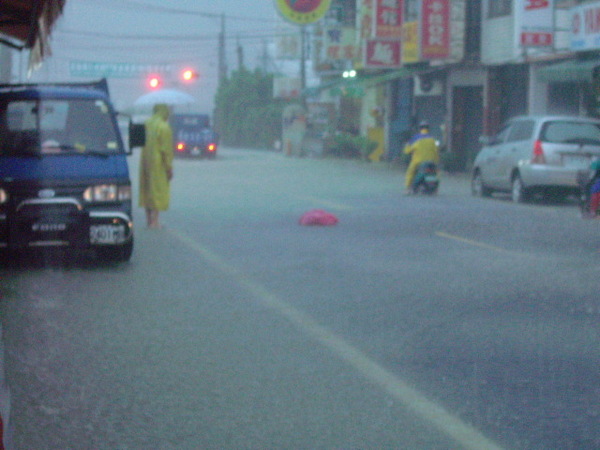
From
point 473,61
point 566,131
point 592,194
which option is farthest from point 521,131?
point 473,61

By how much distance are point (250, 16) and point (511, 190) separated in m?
53.4

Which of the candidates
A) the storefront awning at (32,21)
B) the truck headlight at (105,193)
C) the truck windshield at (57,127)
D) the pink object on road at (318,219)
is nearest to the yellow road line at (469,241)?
the pink object on road at (318,219)

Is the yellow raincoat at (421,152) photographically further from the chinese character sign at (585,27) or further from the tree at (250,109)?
the tree at (250,109)

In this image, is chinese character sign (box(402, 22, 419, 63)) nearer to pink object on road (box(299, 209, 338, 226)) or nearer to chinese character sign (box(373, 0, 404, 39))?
chinese character sign (box(373, 0, 404, 39))

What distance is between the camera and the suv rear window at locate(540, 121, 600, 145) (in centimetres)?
1948

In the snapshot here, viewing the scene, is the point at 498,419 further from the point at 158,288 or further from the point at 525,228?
the point at 525,228

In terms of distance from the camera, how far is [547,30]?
26344 mm

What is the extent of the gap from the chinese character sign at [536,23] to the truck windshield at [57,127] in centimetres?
1691

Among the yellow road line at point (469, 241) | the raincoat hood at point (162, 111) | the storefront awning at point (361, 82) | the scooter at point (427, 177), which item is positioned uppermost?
the storefront awning at point (361, 82)

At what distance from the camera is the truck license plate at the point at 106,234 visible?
1078 centimetres

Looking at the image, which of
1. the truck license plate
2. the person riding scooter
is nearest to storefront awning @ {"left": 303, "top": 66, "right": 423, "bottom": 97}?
the person riding scooter

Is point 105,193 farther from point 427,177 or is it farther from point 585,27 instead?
point 585,27

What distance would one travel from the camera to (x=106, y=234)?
10836 millimetres

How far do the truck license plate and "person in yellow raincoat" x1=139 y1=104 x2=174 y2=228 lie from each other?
395 centimetres
